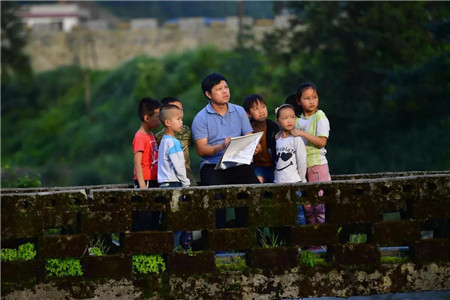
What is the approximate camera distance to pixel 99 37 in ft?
175

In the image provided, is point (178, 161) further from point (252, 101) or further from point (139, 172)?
point (252, 101)

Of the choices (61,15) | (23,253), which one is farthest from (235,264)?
(61,15)

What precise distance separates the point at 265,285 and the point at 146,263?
2.65ft

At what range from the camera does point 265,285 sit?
7305 mm

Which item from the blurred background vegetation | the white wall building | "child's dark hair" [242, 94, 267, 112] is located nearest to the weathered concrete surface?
"child's dark hair" [242, 94, 267, 112]

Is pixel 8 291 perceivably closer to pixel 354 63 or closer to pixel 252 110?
pixel 252 110

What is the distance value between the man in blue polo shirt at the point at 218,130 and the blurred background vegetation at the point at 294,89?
718 centimetres

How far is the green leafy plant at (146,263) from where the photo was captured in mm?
7195

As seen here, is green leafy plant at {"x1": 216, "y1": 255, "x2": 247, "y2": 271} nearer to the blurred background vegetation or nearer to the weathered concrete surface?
the weathered concrete surface

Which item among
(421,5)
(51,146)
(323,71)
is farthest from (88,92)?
(421,5)

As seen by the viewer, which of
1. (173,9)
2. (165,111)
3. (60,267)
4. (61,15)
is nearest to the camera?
(60,267)

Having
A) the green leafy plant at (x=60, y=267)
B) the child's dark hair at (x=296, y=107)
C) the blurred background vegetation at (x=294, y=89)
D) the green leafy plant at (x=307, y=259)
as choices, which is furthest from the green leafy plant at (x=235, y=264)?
the blurred background vegetation at (x=294, y=89)

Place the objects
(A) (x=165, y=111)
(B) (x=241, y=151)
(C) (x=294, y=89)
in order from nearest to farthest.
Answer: (B) (x=241, y=151)
(A) (x=165, y=111)
(C) (x=294, y=89)

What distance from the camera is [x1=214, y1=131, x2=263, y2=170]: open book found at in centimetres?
777
